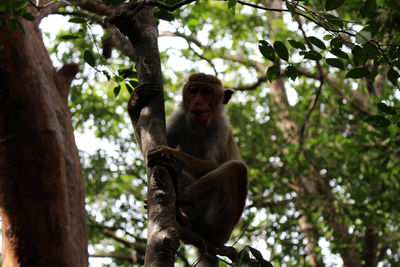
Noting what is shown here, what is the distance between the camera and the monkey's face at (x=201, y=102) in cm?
567

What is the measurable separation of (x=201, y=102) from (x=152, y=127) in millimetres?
2648

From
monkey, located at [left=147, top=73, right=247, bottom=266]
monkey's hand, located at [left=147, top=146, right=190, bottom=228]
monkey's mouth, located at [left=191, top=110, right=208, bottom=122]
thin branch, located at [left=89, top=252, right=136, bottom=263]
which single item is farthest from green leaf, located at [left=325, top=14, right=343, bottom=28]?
thin branch, located at [left=89, top=252, right=136, bottom=263]

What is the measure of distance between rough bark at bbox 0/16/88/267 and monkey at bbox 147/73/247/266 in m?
1.40

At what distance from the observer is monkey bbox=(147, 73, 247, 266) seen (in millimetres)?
5093

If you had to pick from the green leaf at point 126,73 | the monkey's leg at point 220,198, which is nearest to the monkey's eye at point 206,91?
the monkey's leg at point 220,198

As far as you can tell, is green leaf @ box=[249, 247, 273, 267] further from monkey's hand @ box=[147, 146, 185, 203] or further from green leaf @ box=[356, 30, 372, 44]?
green leaf @ box=[356, 30, 372, 44]

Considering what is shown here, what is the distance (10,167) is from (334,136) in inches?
317

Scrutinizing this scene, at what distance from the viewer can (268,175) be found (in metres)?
10.0

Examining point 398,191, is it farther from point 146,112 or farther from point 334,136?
point 146,112

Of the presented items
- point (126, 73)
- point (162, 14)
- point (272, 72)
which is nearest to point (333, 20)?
point (272, 72)

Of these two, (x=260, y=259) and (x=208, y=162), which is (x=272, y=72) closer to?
(x=260, y=259)

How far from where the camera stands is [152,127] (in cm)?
314

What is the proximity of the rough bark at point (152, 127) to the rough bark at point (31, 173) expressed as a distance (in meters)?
2.23

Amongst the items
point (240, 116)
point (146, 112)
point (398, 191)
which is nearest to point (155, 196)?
point (146, 112)
